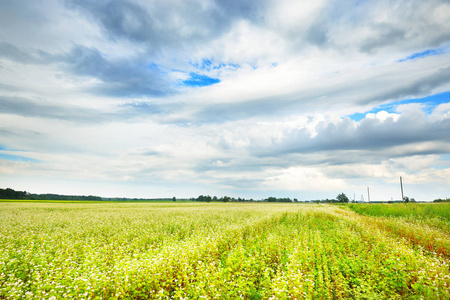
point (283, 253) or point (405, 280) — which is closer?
point (405, 280)

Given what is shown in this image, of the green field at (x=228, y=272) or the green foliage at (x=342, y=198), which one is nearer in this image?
the green field at (x=228, y=272)

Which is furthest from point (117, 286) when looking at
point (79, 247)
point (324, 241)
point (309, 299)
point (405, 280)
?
point (324, 241)

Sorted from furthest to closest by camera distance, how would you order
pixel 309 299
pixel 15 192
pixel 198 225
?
pixel 15 192
pixel 198 225
pixel 309 299

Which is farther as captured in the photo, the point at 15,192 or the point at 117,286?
the point at 15,192

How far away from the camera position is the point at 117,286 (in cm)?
652

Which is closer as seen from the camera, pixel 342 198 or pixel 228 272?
pixel 228 272

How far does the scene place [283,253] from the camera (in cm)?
1082

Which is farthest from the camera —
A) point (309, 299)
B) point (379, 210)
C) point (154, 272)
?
point (379, 210)

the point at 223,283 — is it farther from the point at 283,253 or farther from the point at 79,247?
the point at 79,247

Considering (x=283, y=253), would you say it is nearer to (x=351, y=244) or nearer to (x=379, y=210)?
(x=351, y=244)

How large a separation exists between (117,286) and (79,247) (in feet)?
23.4

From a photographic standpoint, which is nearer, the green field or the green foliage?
the green field

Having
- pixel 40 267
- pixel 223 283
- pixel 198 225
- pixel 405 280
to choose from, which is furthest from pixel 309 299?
pixel 198 225

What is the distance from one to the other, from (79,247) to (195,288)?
8.61 m
